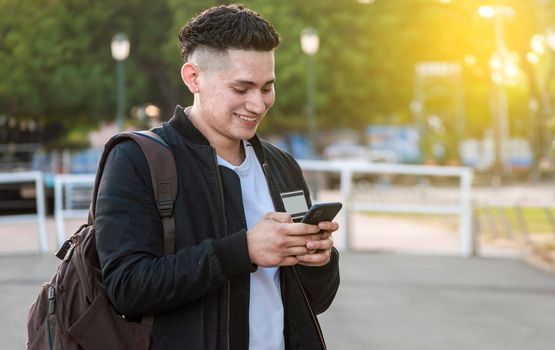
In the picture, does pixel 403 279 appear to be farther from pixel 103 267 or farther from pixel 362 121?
pixel 362 121

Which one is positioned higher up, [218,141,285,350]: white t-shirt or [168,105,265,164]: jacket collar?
[168,105,265,164]: jacket collar

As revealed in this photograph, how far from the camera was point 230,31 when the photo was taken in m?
2.75

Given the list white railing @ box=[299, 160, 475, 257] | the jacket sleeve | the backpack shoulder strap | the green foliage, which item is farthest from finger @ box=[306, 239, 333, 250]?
the green foliage

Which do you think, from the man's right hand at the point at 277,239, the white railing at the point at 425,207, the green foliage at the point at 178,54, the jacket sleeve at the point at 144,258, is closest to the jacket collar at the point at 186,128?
the jacket sleeve at the point at 144,258

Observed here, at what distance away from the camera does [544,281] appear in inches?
402

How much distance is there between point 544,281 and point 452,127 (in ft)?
166

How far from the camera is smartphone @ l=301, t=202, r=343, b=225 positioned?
8.32 ft

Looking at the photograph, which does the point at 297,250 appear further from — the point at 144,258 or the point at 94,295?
the point at 94,295

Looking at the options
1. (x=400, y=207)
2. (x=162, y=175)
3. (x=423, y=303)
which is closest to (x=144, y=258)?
(x=162, y=175)

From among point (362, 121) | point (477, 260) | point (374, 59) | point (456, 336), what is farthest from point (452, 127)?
point (456, 336)

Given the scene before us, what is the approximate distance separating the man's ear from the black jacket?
0.09 metres

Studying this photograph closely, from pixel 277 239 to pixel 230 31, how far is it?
1.88ft

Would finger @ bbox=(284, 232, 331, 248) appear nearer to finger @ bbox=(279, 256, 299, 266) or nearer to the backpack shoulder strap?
finger @ bbox=(279, 256, 299, 266)

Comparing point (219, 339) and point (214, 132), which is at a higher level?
point (214, 132)
